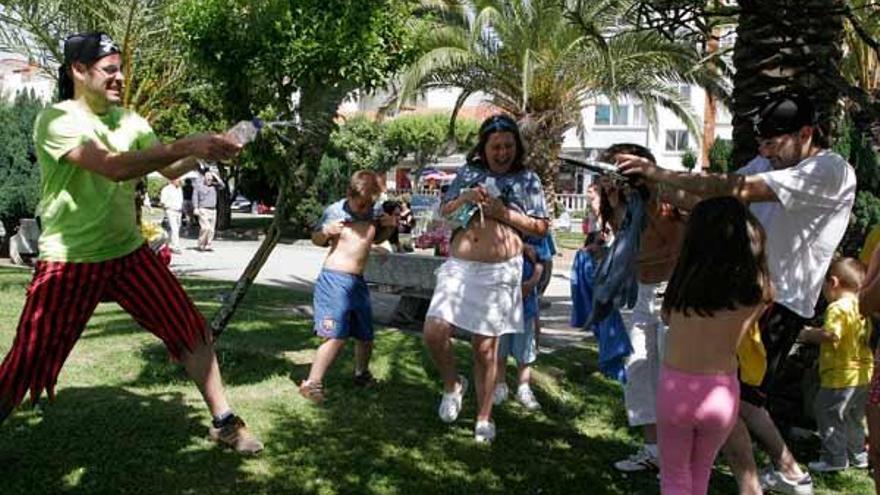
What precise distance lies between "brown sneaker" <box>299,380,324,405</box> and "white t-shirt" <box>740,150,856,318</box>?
8.79ft

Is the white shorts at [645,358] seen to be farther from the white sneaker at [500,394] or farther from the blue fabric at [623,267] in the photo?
the white sneaker at [500,394]

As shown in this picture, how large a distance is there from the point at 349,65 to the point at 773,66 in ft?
7.86

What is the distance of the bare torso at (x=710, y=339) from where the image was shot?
314 centimetres

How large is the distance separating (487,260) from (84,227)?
2.02 metres

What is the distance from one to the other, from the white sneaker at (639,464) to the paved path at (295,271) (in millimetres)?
3490

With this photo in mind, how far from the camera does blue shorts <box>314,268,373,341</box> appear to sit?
5.39 m

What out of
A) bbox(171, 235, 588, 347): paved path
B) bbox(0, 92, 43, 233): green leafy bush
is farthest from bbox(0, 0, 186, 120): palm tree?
bbox(171, 235, 588, 347): paved path

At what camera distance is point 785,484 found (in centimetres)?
409

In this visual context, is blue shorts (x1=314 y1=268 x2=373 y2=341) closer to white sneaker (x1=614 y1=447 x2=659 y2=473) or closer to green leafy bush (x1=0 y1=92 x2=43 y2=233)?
white sneaker (x1=614 y1=447 x2=659 y2=473)

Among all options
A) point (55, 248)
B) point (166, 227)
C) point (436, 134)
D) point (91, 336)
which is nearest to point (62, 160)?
point (55, 248)

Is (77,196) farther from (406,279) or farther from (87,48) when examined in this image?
(406,279)

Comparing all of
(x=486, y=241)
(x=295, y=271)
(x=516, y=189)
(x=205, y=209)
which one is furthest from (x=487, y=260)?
(x=205, y=209)

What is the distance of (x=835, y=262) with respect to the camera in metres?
4.76

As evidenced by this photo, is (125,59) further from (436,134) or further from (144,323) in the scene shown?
(436,134)
